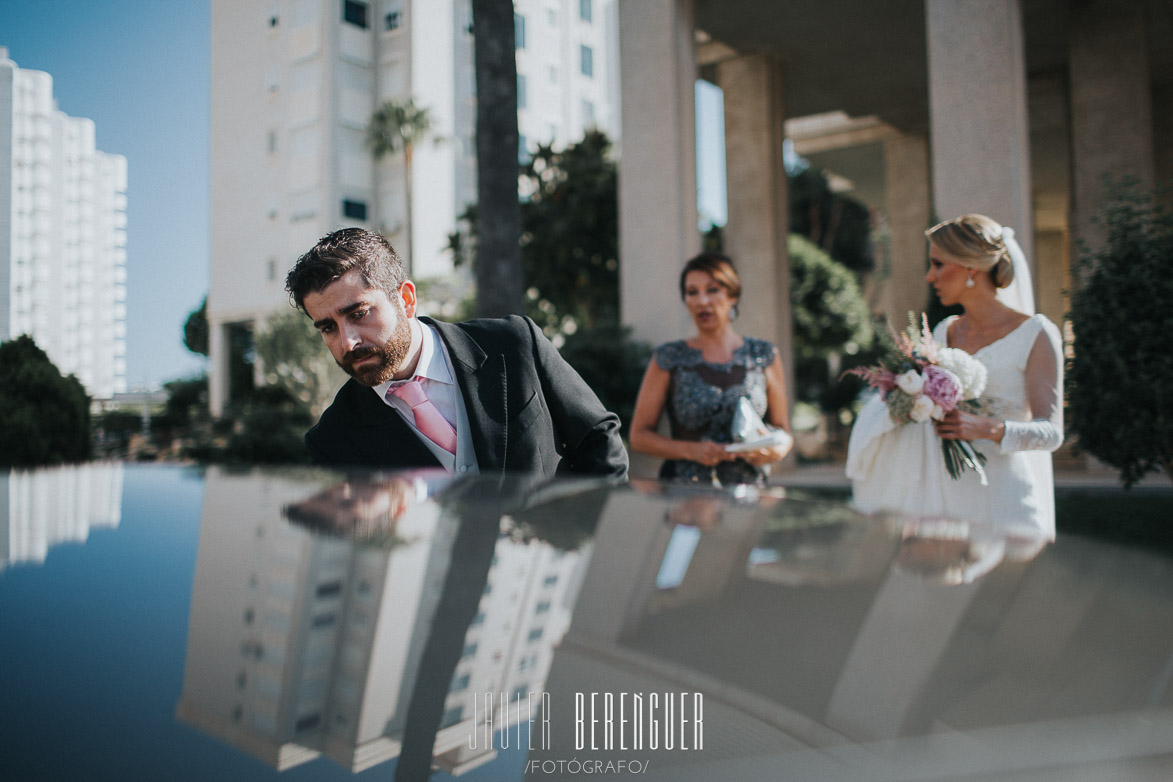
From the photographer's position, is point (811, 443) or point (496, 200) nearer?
point (496, 200)

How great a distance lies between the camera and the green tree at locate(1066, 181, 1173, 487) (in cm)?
625

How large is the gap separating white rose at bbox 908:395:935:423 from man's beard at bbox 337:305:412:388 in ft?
6.40

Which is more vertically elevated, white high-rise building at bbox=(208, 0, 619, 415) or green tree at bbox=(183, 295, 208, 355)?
white high-rise building at bbox=(208, 0, 619, 415)

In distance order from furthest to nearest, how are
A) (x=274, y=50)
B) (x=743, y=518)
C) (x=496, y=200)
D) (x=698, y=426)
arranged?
(x=274, y=50)
(x=496, y=200)
(x=698, y=426)
(x=743, y=518)

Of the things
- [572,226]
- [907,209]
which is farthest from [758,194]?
[907,209]

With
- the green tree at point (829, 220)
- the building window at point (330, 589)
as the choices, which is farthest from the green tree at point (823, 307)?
the building window at point (330, 589)

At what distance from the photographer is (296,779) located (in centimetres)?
59

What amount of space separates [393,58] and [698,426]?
34.4 m

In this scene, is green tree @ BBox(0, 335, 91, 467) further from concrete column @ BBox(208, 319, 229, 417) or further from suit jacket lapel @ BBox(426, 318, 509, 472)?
concrete column @ BBox(208, 319, 229, 417)

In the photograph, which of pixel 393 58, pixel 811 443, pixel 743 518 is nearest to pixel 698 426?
pixel 743 518

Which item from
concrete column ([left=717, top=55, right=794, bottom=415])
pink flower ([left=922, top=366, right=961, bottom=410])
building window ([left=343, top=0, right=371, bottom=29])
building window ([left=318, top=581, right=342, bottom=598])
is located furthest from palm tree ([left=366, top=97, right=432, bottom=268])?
building window ([left=318, top=581, right=342, bottom=598])

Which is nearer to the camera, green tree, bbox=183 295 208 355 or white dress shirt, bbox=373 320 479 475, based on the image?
white dress shirt, bbox=373 320 479 475

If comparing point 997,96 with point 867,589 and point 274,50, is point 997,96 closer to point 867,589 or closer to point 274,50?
point 867,589

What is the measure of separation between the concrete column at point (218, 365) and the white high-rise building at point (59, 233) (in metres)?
30.9
